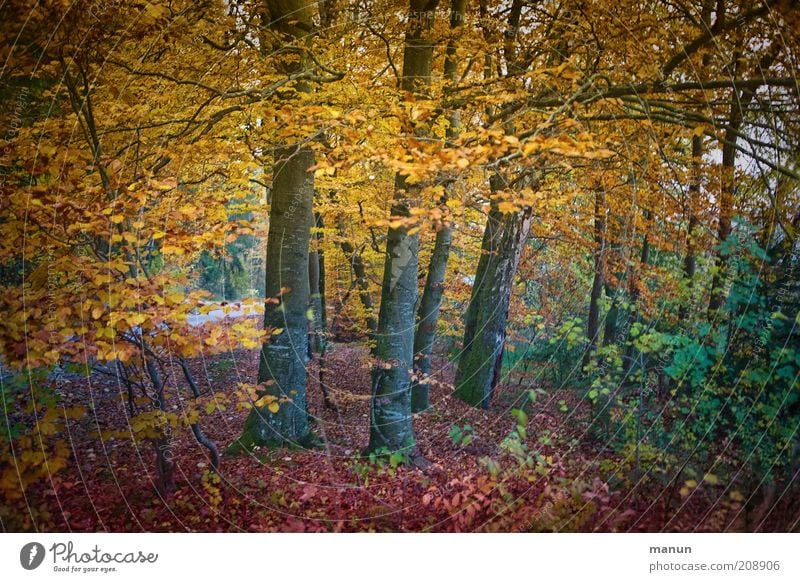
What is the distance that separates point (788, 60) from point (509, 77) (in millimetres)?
2122

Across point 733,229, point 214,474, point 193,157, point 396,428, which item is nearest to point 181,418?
point 214,474

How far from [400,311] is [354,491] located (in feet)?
6.42

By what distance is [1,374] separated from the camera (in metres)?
3.61

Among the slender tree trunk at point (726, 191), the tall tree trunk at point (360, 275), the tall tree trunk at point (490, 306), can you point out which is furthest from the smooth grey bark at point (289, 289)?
the slender tree trunk at point (726, 191)

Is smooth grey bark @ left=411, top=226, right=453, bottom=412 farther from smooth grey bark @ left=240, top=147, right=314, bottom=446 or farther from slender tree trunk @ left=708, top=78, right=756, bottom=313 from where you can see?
slender tree trunk @ left=708, top=78, right=756, bottom=313

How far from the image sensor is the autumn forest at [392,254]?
3570 millimetres

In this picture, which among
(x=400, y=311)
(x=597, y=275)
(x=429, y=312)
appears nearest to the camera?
(x=400, y=311)

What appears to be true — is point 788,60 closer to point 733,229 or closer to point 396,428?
point 733,229

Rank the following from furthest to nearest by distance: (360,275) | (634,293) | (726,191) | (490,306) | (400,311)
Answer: (360,275) < (490,306) < (400,311) < (634,293) < (726,191)

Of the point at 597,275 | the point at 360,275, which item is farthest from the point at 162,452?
the point at 360,275

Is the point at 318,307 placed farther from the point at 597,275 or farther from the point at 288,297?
the point at 597,275
